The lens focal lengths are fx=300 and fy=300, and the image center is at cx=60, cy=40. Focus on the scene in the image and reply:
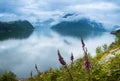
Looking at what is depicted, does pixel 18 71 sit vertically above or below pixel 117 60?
below

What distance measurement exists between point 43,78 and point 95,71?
3491 millimetres

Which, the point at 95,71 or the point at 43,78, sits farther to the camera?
the point at 43,78

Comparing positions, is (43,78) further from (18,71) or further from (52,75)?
(18,71)

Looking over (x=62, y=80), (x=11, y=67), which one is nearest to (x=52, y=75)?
(x=62, y=80)

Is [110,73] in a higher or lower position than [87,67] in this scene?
lower

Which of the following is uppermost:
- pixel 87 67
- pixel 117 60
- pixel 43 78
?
pixel 87 67

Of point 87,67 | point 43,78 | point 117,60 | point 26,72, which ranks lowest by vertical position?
point 26,72

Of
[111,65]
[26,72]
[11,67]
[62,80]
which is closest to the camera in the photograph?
[111,65]

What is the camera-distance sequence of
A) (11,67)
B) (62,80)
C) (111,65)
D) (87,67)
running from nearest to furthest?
(87,67)
(111,65)
(62,80)
(11,67)

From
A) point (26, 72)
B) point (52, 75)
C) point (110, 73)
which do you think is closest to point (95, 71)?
point (110, 73)

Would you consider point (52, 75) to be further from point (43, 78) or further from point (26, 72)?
point (26, 72)

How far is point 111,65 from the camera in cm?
908

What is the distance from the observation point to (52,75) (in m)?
12.4

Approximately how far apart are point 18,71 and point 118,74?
5502 cm
